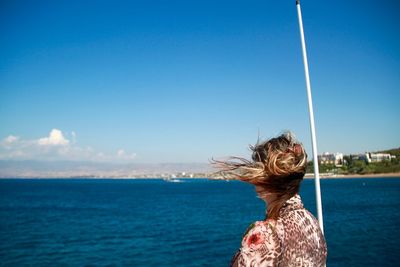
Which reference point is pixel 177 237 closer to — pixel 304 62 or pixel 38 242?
pixel 38 242

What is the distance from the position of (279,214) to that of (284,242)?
0.55 ft

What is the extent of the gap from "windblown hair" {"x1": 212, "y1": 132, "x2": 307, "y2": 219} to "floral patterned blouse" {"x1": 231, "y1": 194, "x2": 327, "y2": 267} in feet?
0.29

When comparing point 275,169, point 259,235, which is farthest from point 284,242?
point 275,169

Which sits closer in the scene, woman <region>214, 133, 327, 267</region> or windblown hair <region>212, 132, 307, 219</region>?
woman <region>214, 133, 327, 267</region>

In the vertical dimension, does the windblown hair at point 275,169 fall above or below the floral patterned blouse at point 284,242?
above

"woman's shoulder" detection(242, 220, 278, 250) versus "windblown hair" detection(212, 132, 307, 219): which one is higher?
"windblown hair" detection(212, 132, 307, 219)

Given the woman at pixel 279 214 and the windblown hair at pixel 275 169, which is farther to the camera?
the windblown hair at pixel 275 169

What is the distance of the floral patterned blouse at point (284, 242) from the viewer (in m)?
1.76

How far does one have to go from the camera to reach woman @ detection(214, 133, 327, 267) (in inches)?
69.9

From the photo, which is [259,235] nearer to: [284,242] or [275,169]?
[284,242]

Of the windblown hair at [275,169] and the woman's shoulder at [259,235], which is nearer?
the woman's shoulder at [259,235]

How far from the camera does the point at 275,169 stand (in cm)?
195

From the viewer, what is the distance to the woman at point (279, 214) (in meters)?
1.77

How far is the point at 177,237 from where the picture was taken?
117ft
